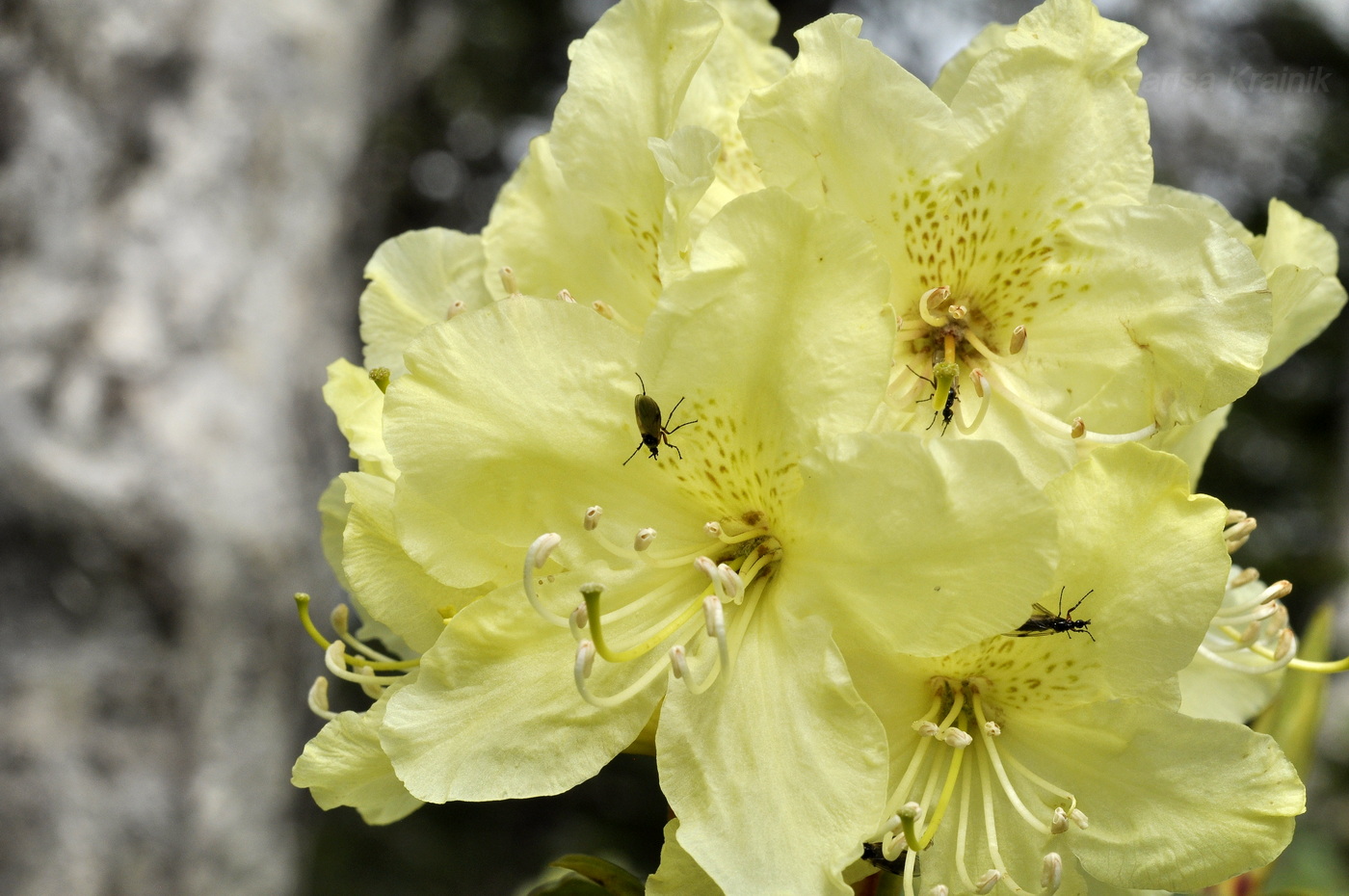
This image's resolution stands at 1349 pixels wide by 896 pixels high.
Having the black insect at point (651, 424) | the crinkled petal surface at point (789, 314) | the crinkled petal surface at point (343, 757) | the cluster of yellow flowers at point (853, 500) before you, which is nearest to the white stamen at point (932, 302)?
the cluster of yellow flowers at point (853, 500)

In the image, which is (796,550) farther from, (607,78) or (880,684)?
(607,78)

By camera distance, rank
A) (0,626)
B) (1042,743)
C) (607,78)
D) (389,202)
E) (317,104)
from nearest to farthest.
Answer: (1042,743), (607,78), (0,626), (317,104), (389,202)

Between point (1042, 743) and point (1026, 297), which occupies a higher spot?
point (1026, 297)

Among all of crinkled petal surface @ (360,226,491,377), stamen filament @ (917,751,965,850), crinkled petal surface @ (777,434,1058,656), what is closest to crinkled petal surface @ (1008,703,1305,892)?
stamen filament @ (917,751,965,850)

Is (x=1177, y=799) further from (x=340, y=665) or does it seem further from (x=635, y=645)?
(x=340, y=665)

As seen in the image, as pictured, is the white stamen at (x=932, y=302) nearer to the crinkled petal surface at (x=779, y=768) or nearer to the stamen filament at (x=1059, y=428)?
the stamen filament at (x=1059, y=428)

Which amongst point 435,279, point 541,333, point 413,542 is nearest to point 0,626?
point 435,279

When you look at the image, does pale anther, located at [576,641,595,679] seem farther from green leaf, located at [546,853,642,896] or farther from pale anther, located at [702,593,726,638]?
green leaf, located at [546,853,642,896]
